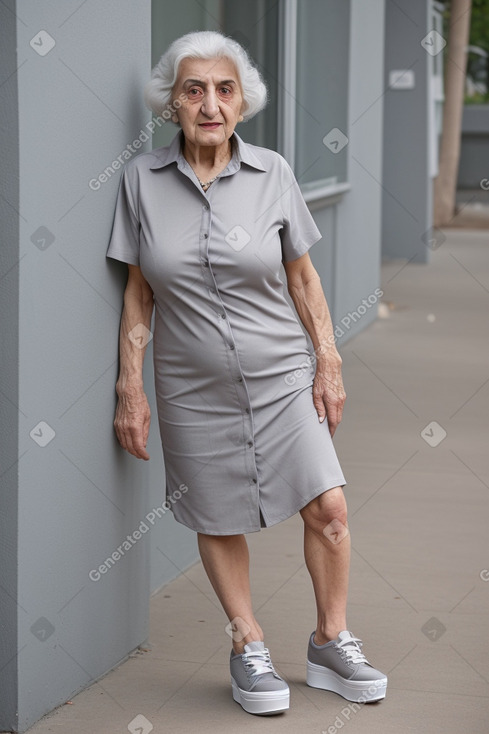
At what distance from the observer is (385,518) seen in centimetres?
576

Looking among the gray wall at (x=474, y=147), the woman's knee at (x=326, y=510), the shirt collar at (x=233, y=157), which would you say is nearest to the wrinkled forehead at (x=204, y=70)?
the shirt collar at (x=233, y=157)

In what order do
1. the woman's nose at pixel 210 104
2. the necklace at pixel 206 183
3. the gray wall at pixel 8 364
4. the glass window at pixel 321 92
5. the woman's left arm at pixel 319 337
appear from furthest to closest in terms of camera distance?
1. the glass window at pixel 321 92
2. the woman's left arm at pixel 319 337
3. the necklace at pixel 206 183
4. the woman's nose at pixel 210 104
5. the gray wall at pixel 8 364

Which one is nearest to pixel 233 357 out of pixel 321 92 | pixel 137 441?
pixel 137 441

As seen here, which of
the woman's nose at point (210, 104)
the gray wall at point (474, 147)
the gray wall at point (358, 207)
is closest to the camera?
the woman's nose at point (210, 104)

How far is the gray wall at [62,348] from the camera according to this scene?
3240mm

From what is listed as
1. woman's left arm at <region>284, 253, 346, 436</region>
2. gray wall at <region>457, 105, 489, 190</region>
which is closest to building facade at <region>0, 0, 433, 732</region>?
woman's left arm at <region>284, 253, 346, 436</region>

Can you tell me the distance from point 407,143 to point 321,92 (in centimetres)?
671

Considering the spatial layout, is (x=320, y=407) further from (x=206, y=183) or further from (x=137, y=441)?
(x=206, y=183)

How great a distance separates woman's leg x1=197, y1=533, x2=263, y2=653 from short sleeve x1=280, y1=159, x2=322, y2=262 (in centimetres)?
87

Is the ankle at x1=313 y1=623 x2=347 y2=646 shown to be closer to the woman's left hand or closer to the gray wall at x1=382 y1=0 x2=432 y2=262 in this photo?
the woman's left hand

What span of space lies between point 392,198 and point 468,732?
12.9m

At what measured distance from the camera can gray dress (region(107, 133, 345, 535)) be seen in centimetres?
356

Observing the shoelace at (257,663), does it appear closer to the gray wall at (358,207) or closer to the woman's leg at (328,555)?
the woman's leg at (328,555)

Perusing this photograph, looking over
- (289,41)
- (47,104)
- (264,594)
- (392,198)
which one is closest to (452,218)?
(392,198)
